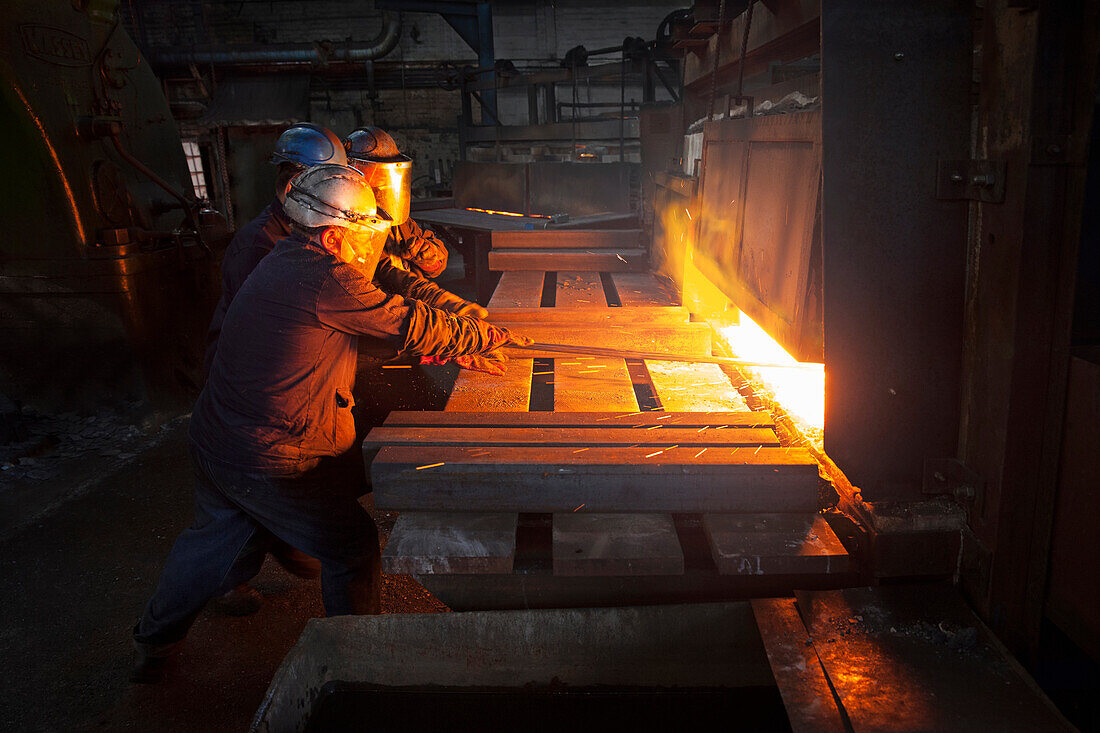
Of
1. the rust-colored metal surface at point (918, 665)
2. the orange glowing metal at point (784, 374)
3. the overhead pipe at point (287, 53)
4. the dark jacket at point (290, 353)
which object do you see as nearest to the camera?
the rust-colored metal surface at point (918, 665)

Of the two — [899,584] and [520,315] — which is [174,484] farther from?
[899,584]

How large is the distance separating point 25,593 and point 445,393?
2630 mm

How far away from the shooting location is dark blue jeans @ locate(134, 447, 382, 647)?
2369 mm

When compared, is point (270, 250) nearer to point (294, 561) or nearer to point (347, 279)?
point (347, 279)

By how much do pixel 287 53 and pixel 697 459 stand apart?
46.0 ft

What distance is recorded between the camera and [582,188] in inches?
304

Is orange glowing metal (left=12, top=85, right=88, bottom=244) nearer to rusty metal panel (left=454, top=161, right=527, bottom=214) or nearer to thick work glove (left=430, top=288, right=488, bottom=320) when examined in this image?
thick work glove (left=430, top=288, right=488, bottom=320)

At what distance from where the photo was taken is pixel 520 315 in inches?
124

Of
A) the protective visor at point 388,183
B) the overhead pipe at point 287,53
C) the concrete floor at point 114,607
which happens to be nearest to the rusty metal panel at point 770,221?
the protective visor at point 388,183

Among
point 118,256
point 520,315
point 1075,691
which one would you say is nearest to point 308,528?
point 520,315

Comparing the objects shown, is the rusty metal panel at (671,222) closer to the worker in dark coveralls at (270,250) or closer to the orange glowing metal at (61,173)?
the worker in dark coveralls at (270,250)

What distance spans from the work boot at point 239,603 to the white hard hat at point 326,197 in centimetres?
173

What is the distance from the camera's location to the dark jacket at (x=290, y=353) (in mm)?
2252

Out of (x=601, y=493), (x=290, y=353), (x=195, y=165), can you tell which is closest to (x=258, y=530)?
(x=290, y=353)
